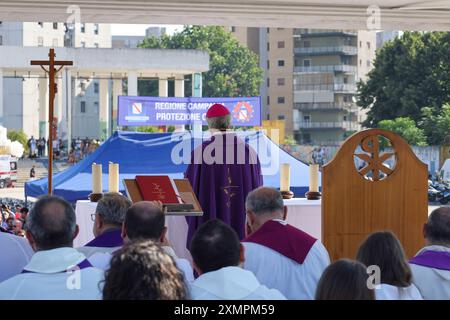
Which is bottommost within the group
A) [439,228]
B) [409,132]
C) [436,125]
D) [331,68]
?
[439,228]

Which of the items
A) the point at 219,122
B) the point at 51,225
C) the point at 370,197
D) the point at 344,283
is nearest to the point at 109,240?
the point at 51,225

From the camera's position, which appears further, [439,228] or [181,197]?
[181,197]

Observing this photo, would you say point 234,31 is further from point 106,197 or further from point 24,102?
point 106,197

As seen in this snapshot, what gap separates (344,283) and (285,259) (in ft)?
5.41

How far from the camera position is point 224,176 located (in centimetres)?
723

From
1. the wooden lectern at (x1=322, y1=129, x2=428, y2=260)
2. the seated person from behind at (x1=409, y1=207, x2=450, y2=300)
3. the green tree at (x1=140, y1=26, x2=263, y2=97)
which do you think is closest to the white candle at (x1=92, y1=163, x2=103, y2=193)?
the wooden lectern at (x1=322, y1=129, x2=428, y2=260)

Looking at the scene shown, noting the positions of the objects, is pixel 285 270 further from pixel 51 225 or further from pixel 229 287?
pixel 51 225

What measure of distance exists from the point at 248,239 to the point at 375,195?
80.9 inches

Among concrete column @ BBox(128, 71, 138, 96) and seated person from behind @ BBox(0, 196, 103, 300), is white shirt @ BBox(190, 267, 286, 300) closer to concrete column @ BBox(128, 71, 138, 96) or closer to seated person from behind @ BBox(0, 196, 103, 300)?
seated person from behind @ BBox(0, 196, 103, 300)

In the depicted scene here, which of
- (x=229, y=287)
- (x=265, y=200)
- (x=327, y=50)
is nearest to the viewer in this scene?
(x=229, y=287)

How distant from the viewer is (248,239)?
4.81m

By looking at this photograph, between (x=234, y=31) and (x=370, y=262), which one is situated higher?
(x=234, y=31)

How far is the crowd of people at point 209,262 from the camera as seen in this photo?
3053mm

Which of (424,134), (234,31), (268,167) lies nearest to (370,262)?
(268,167)
